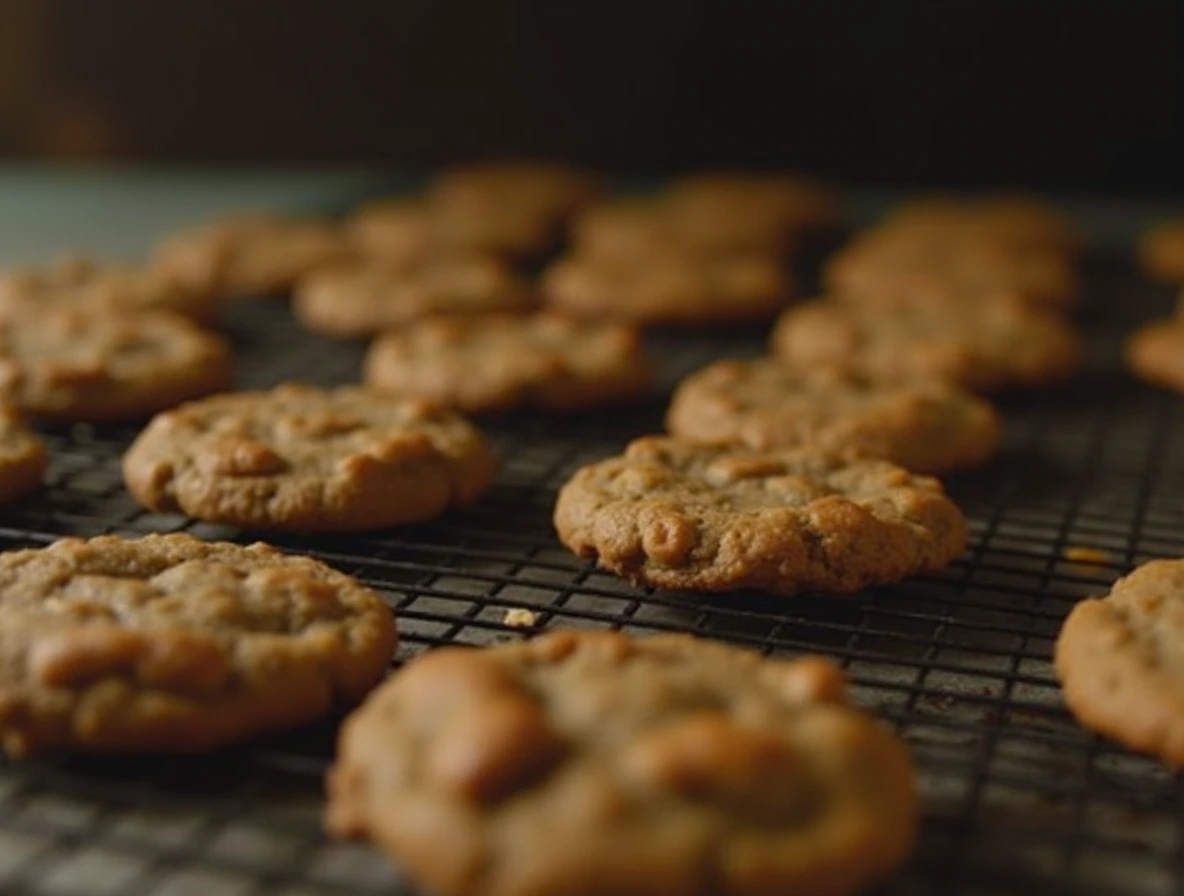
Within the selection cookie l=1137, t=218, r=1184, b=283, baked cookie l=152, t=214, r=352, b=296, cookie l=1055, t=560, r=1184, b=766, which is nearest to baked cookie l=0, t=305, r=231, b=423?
baked cookie l=152, t=214, r=352, b=296

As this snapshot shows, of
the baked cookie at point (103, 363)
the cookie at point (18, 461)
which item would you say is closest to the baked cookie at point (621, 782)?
the cookie at point (18, 461)

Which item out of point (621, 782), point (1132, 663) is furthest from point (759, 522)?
point (621, 782)

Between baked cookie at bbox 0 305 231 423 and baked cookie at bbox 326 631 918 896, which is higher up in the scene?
baked cookie at bbox 326 631 918 896

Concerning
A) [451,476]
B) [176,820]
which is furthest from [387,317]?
[176,820]

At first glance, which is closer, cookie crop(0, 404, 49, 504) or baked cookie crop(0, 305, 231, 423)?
cookie crop(0, 404, 49, 504)

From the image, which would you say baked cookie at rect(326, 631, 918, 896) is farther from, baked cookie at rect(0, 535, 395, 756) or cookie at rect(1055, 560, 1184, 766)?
cookie at rect(1055, 560, 1184, 766)

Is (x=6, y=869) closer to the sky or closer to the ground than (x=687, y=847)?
closer to the ground

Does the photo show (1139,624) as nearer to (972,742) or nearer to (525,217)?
(972,742)
